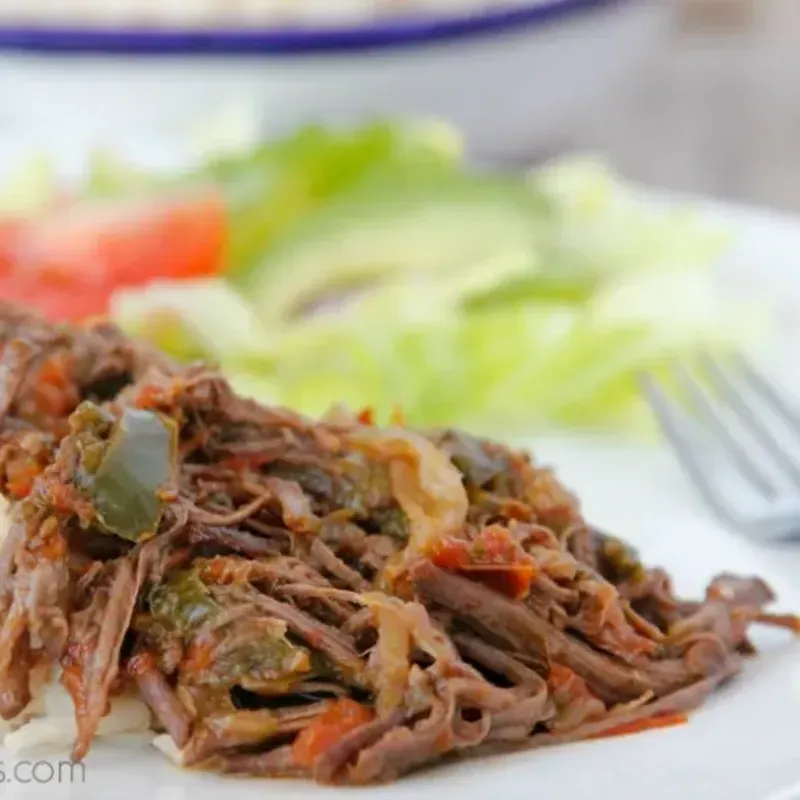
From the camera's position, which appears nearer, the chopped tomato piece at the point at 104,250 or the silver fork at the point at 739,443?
the silver fork at the point at 739,443

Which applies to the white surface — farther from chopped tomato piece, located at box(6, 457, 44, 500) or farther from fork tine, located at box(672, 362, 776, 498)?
chopped tomato piece, located at box(6, 457, 44, 500)

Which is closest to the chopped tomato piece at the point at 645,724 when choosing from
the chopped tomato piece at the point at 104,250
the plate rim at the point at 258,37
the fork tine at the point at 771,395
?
the fork tine at the point at 771,395

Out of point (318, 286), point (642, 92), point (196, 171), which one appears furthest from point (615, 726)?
point (642, 92)

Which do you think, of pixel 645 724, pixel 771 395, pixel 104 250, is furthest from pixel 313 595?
pixel 104 250

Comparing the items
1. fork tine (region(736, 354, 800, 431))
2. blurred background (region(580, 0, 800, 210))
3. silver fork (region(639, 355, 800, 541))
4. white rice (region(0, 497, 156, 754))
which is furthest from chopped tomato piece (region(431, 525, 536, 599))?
blurred background (region(580, 0, 800, 210))

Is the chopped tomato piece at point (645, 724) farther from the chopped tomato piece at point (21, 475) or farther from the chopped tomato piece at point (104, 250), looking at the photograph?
the chopped tomato piece at point (104, 250)

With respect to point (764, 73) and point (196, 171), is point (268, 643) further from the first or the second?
point (764, 73)
